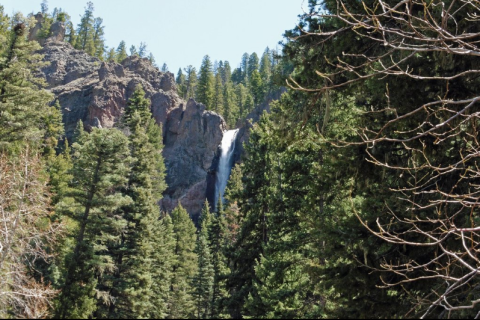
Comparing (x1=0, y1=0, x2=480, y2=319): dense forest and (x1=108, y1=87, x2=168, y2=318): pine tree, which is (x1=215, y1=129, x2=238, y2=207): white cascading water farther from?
(x1=108, y1=87, x2=168, y2=318): pine tree

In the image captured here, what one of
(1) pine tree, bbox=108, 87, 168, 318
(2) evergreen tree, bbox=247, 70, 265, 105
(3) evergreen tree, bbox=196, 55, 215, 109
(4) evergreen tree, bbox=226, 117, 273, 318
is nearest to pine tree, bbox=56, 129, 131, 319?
(1) pine tree, bbox=108, 87, 168, 318

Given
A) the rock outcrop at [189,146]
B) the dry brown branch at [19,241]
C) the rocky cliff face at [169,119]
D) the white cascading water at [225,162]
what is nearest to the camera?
the dry brown branch at [19,241]

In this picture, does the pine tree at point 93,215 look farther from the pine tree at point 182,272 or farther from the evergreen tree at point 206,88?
the evergreen tree at point 206,88

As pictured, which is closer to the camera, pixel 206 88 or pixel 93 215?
pixel 93 215

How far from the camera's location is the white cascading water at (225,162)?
57309 mm

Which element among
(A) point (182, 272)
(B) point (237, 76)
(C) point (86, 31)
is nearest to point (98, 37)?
(C) point (86, 31)

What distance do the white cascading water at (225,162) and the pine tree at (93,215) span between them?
124 feet

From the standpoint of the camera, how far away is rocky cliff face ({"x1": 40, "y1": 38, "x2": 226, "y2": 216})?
198 feet

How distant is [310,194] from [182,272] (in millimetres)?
30706

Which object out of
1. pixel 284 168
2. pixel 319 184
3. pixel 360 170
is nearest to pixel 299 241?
pixel 284 168

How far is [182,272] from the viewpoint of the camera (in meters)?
35.5

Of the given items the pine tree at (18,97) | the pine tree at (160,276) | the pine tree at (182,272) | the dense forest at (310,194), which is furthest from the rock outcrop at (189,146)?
the pine tree at (18,97)

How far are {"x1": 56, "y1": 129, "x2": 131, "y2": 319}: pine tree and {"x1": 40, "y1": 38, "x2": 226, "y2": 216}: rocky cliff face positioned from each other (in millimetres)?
40296

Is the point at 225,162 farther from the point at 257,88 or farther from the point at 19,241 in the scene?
the point at 19,241
